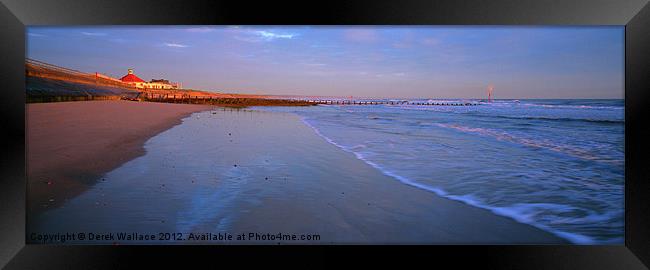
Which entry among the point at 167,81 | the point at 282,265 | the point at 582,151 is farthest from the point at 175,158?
the point at 582,151

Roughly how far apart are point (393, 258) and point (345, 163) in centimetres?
200

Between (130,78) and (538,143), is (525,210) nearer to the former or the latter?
(538,143)

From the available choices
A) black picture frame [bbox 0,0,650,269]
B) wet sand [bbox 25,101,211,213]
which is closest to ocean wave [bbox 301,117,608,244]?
black picture frame [bbox 0,0,650,269]

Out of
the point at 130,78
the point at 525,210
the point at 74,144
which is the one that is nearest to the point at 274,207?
the point at 525,210

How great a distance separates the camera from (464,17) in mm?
2500

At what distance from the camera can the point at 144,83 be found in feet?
16.8

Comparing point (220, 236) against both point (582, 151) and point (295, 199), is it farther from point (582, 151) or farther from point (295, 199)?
point (582, 151)

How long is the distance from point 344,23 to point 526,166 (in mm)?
3108

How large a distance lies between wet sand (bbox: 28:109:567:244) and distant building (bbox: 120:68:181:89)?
104 centimetres

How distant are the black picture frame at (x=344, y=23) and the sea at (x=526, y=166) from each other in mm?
136

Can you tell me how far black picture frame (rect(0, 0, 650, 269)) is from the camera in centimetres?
248

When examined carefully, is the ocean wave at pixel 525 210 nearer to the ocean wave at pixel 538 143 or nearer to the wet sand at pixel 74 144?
Answer: the ocean wave at pixel 538 143

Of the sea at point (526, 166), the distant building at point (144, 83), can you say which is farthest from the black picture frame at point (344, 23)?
the distant building at point (144, 83)

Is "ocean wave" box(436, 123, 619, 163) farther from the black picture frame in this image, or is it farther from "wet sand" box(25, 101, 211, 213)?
"wet sand" box(25, 101, 211, 213)
